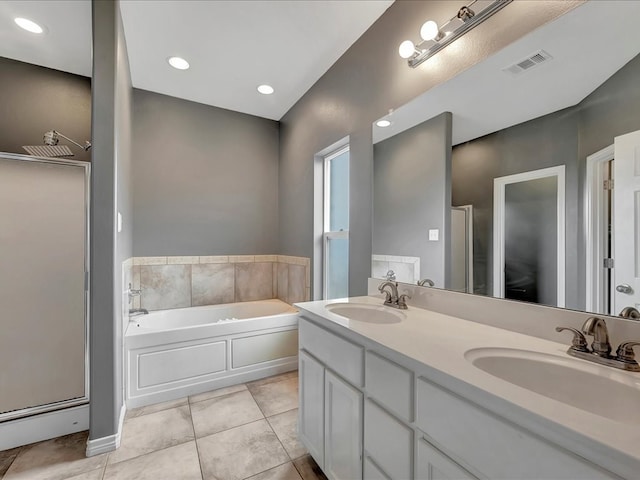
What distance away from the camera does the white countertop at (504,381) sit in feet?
1.66

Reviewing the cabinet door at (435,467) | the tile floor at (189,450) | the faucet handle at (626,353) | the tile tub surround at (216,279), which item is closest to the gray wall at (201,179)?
the tile tub surround at (216,279)

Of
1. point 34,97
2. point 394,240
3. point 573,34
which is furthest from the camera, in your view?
point 34,97

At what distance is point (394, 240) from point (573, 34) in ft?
3.89

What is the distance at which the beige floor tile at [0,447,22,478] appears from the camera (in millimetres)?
1548

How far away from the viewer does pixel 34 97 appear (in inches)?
91.7

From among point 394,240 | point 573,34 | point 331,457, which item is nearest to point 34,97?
point 394,240

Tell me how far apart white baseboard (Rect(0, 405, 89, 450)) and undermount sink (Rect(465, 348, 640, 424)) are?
2427mm

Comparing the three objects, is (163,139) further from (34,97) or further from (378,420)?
(378,420)

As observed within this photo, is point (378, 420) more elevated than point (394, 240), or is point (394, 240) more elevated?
point (394, 240)

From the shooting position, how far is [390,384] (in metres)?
1.00

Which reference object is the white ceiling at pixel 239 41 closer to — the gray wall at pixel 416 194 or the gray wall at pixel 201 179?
the gray wall at pixel 201 179

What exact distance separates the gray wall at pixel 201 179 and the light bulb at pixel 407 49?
2.23 metres

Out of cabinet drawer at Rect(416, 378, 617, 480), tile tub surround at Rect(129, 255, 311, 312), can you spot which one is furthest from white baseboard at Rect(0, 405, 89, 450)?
cabinet drawer at Rect(416, 378, 617, 480)

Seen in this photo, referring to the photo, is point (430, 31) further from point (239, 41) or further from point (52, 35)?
point (52, 35)
